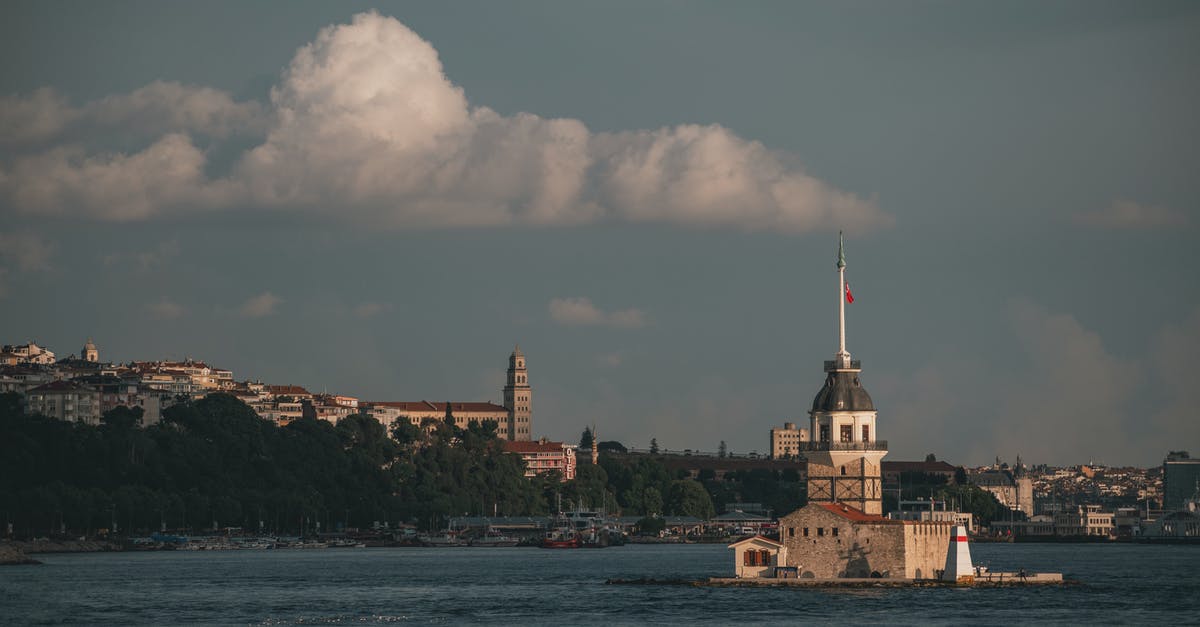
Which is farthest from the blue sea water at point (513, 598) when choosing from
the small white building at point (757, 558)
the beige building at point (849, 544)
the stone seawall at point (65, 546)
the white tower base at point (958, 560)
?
the stone seawall at point (65, 546)

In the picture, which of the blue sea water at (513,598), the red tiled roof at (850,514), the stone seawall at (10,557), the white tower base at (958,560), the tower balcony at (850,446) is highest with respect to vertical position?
the tower balcony at (850,446)

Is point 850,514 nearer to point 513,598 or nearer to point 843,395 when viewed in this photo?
point 843,395

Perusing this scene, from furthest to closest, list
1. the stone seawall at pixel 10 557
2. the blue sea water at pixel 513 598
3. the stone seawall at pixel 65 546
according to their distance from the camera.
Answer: the stone seawall at pixel 65 546 < the stone seawall at pixel 10 557 < the blue sea water at pixel 513 598

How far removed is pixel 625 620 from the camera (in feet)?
236

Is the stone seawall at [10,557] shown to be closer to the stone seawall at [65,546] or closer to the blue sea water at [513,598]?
the blue sea water at [513,598]

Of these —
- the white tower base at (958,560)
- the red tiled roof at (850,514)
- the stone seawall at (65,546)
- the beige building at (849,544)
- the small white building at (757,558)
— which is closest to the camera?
the red tiled roof at (850,514)

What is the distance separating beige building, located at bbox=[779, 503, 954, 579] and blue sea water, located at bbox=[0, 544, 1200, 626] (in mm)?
1161

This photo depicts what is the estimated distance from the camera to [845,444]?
7731 cm

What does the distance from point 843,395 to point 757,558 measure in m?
7.79

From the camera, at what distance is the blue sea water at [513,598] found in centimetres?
7100

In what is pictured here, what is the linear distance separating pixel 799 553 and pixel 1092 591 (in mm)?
18695

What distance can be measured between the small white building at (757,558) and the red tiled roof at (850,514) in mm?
2897

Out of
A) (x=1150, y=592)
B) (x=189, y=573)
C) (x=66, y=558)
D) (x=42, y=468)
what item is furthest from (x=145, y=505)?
(x=1150, y=592)

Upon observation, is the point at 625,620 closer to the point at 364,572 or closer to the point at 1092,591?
the point at 1092,591
